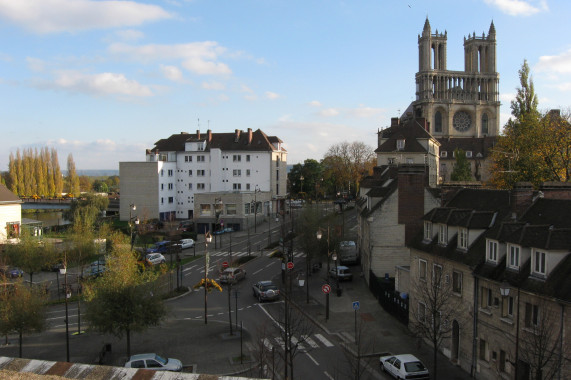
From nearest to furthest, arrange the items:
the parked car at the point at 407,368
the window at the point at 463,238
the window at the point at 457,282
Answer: the parked car at the point at 407,368 < the window at the point at 463,238 < the window at the point at 457,282

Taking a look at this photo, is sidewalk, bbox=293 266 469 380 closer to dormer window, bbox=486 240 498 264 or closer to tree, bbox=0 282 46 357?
dormer window, bbox=486 240 498 264

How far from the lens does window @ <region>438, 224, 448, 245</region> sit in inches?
1003

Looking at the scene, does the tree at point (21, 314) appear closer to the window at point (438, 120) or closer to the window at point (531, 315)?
the window at point (531, 315)

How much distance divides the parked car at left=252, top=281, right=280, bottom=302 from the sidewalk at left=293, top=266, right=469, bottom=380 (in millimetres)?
1702

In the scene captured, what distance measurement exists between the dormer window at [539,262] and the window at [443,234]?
7263mm

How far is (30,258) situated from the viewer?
39.8m

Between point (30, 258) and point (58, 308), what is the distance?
658 cm

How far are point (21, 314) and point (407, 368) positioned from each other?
1951cm

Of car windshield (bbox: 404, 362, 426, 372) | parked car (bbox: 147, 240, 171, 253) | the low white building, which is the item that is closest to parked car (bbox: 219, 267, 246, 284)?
parked car (bbox: 147, 240, 171, 253)

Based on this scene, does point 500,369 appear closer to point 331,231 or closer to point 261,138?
point 331,231

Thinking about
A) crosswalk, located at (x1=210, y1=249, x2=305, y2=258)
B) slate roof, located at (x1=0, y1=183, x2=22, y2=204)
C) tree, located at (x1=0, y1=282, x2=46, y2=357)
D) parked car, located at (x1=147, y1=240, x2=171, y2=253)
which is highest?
slate roof, located at (x1=0, y1=183, x2=22, y2=204)

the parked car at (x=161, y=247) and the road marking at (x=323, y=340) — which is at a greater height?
the parked car at (x=161, y=247)

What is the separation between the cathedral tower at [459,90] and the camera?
125 meters

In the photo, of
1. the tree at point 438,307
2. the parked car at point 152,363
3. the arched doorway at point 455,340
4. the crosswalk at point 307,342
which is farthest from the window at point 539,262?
the parked car at point 152,363
